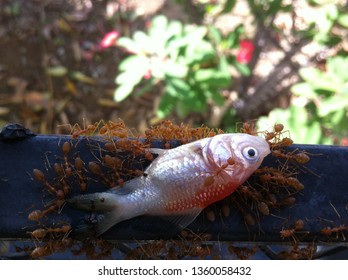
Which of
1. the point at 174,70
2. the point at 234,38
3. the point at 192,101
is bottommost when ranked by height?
the point at 192,101

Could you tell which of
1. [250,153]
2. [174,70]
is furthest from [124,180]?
[174,70]

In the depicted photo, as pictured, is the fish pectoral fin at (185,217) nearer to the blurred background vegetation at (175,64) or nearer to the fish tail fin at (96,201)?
the fish tail fin at (96,201)

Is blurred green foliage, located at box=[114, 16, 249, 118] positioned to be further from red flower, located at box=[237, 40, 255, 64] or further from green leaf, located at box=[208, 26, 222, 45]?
red flower, located at box=[237, 40, 255, 64]

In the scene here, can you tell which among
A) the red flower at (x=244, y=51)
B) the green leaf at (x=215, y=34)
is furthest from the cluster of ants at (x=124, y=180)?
the red flower at (x=244, y=51)

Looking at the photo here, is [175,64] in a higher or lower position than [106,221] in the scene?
higher

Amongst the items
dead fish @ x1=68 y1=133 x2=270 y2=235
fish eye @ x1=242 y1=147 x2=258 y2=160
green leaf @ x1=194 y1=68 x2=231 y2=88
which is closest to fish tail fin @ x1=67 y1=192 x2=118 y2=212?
dead fish @ x1=68 y1=133 x2=270 y2=235

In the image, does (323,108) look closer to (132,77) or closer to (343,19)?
(343,19)

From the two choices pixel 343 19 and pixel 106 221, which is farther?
pixel 343 19
